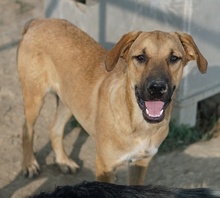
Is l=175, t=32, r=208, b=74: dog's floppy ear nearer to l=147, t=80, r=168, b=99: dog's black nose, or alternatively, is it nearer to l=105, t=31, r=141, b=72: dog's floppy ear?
l=105, t=31, r=141, b=72: dog's floppy ear

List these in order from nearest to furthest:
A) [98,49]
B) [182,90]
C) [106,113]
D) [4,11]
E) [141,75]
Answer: [141,75] < [106,113] < [98,49] < [182,90] < [4,11]

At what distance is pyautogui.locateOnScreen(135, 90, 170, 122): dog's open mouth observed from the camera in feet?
13.5

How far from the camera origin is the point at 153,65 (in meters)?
4.02

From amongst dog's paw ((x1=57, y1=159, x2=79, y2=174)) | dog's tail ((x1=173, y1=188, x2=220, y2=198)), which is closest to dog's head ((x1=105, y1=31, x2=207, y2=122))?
dog's tail ((x1=173, y1=188, x2=220, y2=198))

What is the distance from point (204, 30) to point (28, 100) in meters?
2.30

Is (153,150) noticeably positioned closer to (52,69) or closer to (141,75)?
(141,75)

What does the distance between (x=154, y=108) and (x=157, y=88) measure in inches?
10.9

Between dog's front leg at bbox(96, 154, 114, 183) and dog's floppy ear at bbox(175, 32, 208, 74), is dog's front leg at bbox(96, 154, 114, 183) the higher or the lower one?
the lower one

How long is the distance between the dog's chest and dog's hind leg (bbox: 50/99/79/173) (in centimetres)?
147

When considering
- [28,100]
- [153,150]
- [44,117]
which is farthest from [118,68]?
[44,117]

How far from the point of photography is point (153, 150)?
454 cm

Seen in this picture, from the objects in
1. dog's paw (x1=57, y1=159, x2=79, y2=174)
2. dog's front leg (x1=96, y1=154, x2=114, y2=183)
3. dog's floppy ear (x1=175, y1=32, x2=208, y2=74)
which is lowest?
A: dog's paw (x1=57, y1=159, x2=79, y2=174)

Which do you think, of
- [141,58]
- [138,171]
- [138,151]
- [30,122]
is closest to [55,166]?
[30,122]

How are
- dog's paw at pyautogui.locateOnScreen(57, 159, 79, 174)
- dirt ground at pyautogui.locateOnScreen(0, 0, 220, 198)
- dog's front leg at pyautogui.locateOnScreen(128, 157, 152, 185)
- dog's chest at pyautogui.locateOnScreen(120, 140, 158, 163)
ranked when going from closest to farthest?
1. dog's chest at pyautogui.locateOnScreen(120, 140, 158, 163)
2. dog's front leg at pyautogui.locateOnScreen(128, 157, 152, 185)
3. dirt ground at pyautogui.locateOnScreen(0, 0, 220, 198)
4. dog's paw at pyautogui.locateOnScreen(57, 159, 79, 174)
